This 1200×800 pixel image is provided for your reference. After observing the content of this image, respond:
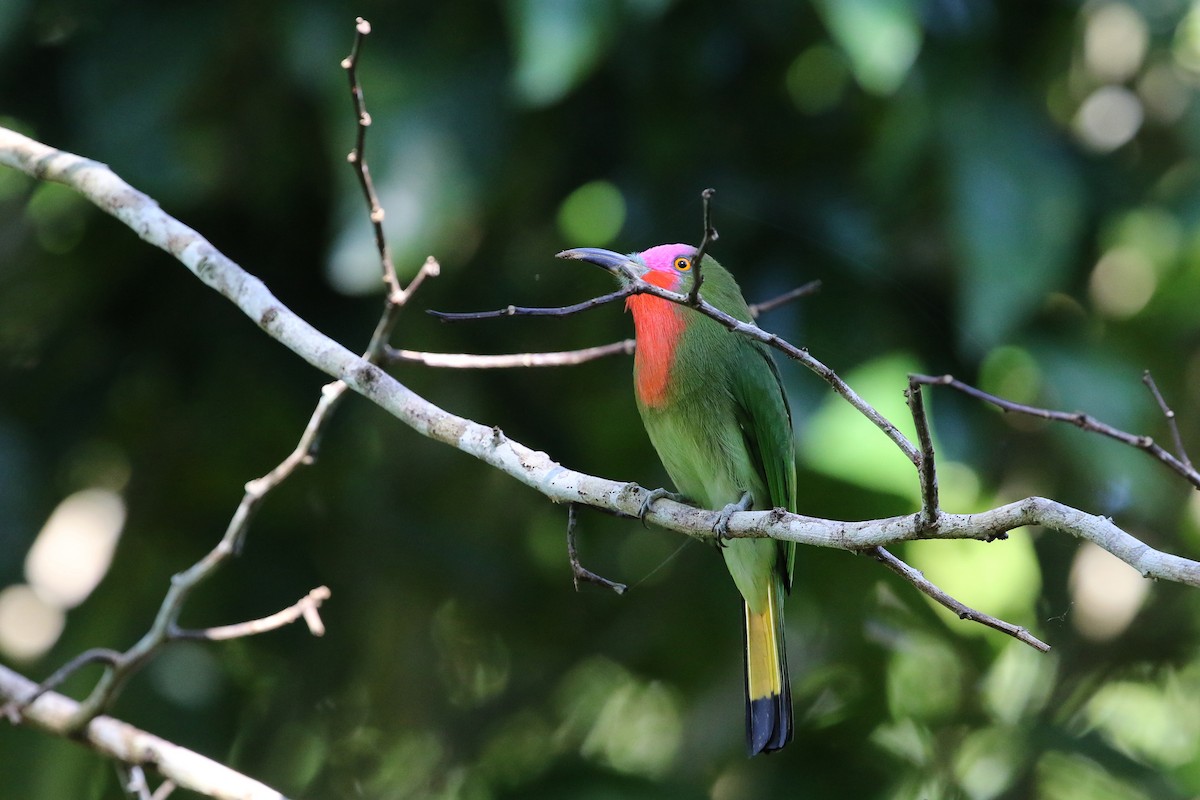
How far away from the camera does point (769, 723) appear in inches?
126

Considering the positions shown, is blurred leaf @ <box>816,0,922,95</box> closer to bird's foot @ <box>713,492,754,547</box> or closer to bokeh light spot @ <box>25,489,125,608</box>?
bird's foot @ <box>713,492,754,547</box>

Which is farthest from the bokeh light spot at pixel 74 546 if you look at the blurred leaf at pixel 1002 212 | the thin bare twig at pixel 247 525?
the blurred leaf at pixel 1002 212

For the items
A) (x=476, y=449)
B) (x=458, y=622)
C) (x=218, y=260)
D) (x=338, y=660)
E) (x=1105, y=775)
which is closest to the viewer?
(x=476, y=449)

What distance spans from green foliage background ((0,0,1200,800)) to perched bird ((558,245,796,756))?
38cm

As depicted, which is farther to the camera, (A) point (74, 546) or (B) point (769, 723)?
(A) point (74, 546)

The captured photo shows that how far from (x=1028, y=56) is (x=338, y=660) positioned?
334 centimetres

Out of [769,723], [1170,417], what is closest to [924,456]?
[1170,417]

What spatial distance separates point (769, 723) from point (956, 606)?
140 centimetres

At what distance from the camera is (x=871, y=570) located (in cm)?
439

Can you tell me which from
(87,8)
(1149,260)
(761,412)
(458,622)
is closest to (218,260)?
(761,412)

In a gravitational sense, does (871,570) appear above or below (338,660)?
above

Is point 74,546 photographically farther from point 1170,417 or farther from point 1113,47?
point 1113,47

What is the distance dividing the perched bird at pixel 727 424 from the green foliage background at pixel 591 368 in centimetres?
38

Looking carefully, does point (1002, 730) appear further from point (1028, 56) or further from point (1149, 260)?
point (1028, 56)
